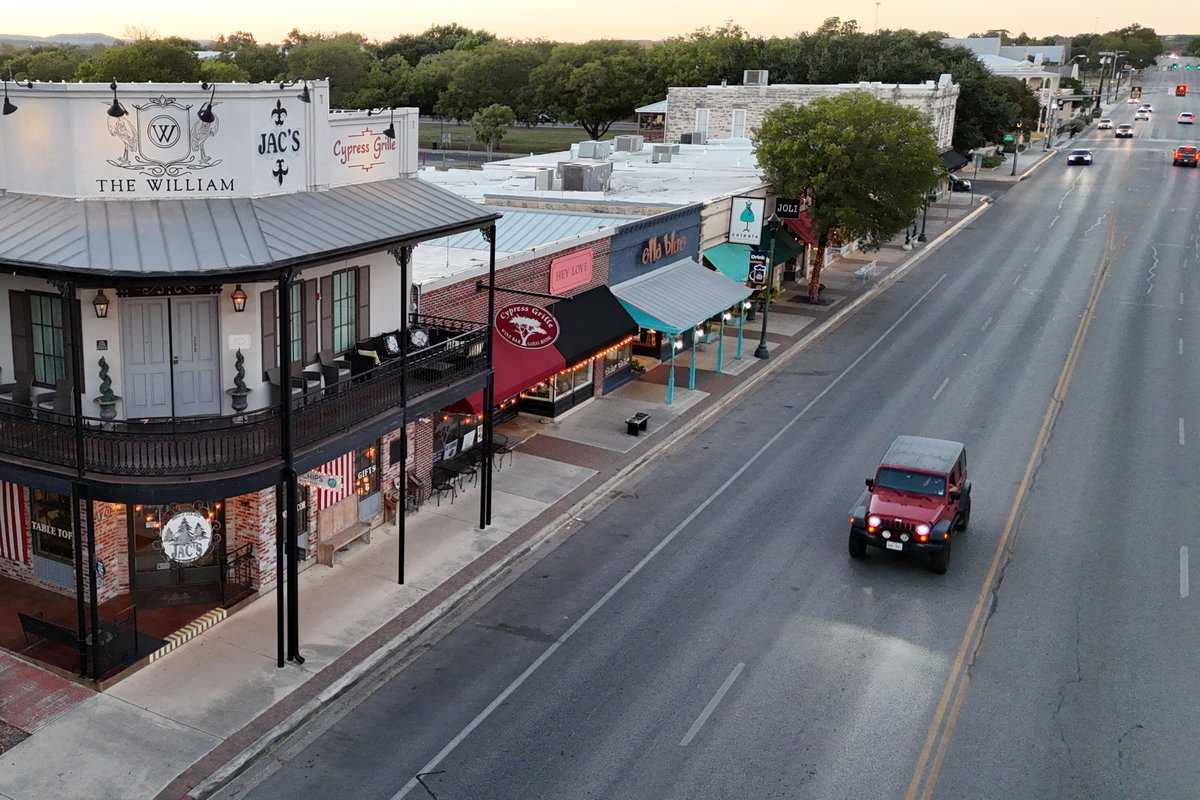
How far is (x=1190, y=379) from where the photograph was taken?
3897 centimetres

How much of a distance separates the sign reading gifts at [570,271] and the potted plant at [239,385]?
1238 centimetres

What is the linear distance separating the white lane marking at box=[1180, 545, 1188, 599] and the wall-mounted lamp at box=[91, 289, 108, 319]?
66.6 feet

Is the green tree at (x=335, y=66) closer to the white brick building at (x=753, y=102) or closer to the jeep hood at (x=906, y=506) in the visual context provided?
the white brick building at (x=753, y=102)

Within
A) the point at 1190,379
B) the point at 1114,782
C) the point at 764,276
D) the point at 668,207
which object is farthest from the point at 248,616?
the point at 1190,379

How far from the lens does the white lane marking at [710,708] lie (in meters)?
16.9

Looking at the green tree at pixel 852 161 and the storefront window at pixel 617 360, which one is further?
the green tree at pixel 852 161

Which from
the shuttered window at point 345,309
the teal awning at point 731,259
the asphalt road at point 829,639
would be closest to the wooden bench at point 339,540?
the asphalt road at point 829,639

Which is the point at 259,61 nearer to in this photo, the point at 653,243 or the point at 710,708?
the point at 653,243

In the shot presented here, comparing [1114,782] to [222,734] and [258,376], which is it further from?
[258,376]

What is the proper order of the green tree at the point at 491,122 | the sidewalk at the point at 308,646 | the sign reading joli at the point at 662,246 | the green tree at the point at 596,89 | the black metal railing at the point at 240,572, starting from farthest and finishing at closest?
the green tree at the point at 596,89, the green tree at the point at 491,122, the sign reading joli at the point at 662,246, the black metal railing at the point at 240,572, the sidewalk at the point at 308,646

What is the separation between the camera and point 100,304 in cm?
1814

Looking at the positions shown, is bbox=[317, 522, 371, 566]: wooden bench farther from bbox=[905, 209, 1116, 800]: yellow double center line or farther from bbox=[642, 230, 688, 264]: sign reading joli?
bbox=[642, 230, 688, 264]: sign reading joli

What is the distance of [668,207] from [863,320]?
1272cm

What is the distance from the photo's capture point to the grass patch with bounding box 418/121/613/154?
122481 mm
